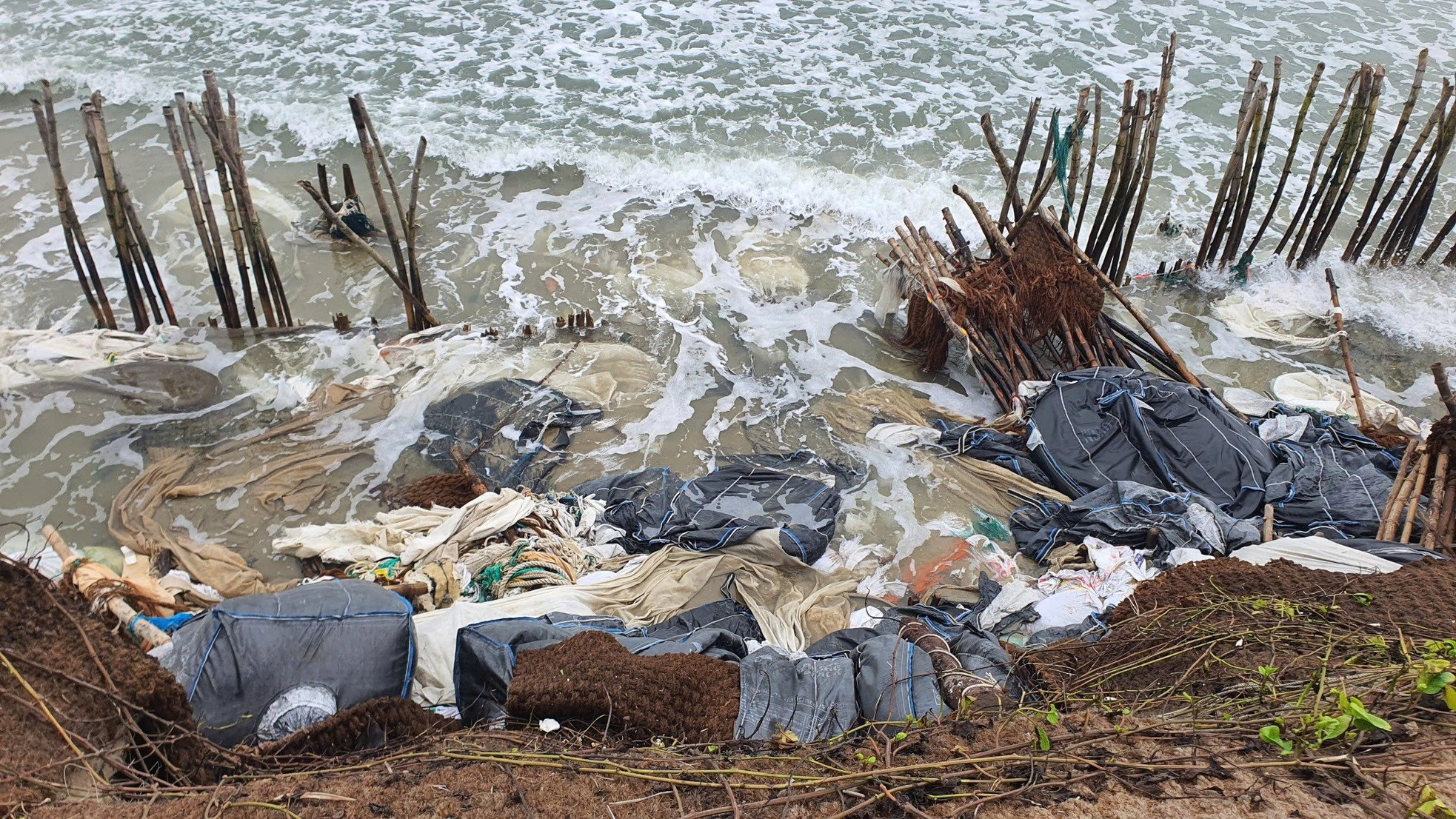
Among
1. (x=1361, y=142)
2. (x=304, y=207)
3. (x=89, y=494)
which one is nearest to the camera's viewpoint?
(x=89, y=494)

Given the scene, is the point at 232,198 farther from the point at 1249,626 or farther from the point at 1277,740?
the point at 1277,740

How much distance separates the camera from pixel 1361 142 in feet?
27.6

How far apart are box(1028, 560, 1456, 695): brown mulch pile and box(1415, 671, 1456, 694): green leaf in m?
0.44

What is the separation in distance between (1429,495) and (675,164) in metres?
9.22

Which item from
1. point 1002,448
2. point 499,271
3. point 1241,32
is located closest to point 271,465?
point 499,271

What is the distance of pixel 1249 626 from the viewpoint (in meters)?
3.90

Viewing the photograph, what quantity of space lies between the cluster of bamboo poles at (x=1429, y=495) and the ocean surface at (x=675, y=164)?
2.91 m

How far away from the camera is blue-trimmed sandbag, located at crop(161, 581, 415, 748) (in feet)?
12.5

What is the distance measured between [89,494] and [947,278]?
729 cm

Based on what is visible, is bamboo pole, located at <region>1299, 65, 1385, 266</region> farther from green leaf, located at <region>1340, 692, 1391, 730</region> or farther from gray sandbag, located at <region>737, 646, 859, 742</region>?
gray sandbag, located at <region>737, 646, 859, 742</region>

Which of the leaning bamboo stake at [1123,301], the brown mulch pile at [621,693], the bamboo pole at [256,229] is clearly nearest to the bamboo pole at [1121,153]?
the leaning bamboo stake at [1123,301]

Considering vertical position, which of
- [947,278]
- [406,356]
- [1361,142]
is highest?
[1361,142]

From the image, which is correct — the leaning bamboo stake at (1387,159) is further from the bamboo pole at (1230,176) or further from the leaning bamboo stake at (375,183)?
the leaning bamboo stake at (375,183)

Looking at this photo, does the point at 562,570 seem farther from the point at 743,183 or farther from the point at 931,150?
the point at 931,150
